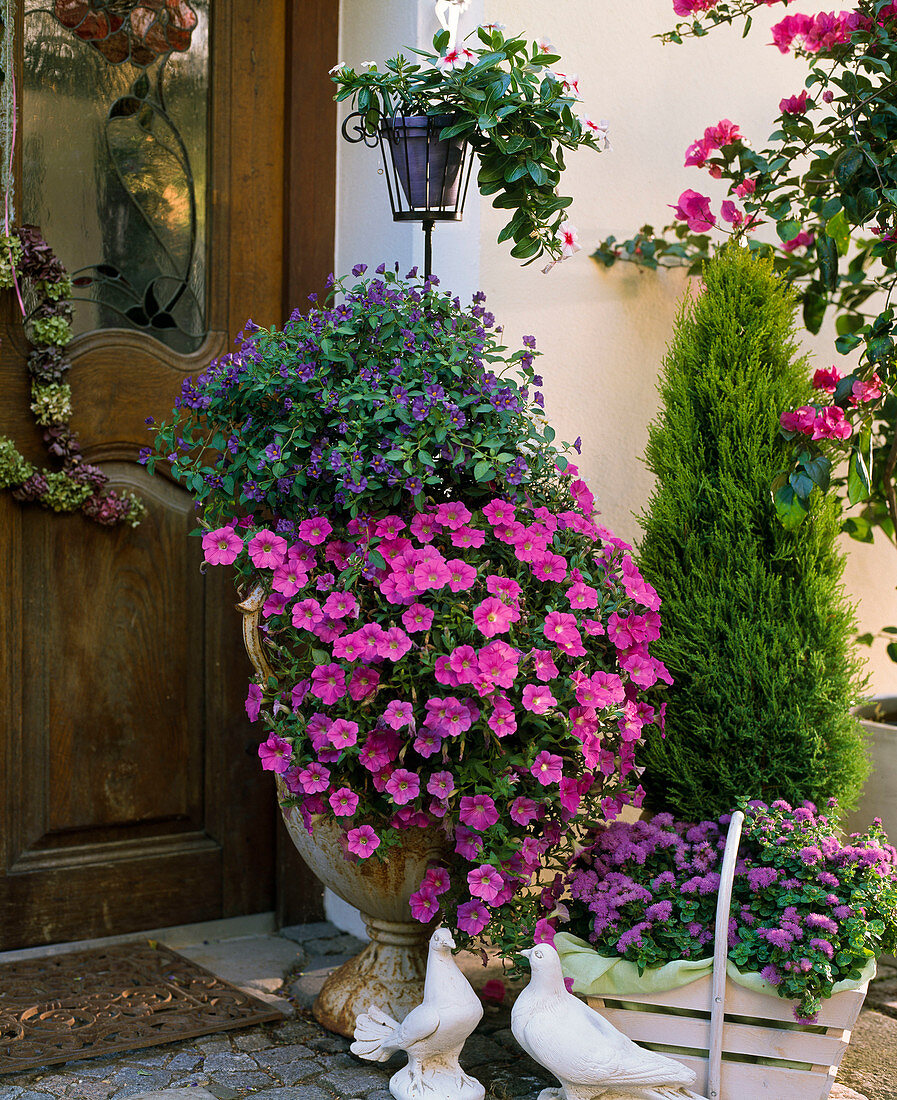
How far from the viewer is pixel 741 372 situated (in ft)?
8.85

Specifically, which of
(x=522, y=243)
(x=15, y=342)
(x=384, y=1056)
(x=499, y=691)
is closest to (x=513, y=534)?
(x=499, y=691)

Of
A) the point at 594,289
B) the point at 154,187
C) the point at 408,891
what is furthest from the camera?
the point at 594,289

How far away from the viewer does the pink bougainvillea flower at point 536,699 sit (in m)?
2.13

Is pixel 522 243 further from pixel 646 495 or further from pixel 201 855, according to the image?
pixel 201 855

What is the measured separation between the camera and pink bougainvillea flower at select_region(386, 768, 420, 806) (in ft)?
7.02

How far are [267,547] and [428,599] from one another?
13.5 inches

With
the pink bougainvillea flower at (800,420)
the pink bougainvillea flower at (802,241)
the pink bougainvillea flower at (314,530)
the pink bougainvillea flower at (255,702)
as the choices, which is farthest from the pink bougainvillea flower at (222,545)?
the pink bougainvillea flower at (802,241)

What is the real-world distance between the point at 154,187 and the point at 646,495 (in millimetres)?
1604

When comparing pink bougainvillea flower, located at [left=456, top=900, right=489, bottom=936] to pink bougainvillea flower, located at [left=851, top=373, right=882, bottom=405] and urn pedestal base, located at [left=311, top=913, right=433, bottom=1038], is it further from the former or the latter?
pink bougainvillea flower, located at [left=851, top=373, right=882, bottom=405]

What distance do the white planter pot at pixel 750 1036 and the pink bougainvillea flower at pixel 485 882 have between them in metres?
0.34

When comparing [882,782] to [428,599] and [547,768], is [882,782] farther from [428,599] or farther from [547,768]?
[428,599]

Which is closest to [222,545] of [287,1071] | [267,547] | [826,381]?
[267,547]

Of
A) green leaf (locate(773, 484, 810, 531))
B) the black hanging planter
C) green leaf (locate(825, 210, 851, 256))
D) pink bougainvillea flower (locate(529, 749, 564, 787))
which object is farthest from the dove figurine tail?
green leaf (locate(825, 210, 851, 256))

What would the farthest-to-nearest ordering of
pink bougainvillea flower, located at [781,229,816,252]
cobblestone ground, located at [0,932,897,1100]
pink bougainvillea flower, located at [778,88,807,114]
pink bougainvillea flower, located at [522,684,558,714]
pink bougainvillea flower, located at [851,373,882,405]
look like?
pink bougainvillea flower, located at [781,229,816,252] < pink bougainvillea flower, located at [778,88,807,114] < pink bougainvillea flower, located at [851,373,882,405] < cobblestone ground, located at [0,932,897,1100] < pink bougainvillea flower, located at [522,684,558,714]
